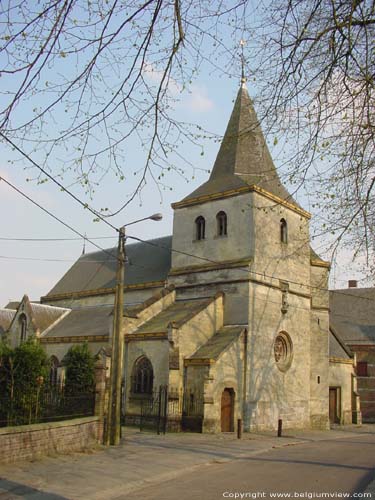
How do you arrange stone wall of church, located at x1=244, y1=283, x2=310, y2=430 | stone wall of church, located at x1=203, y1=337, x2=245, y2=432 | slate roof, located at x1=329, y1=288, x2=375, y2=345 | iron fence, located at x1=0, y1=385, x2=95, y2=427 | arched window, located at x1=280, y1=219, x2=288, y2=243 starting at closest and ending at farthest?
iron fence, located at x1=0, y1=385, x2=95, y2=427 < stone wall of church, located at x1=203, y1=337, x2=245, y2=432 < stone wall of church, located at x1=244, y1=283, x2=310, y2=430 < arched window, located at x1=280, y1=219, x2=288, y2=243 < slate roof, located at x1=329, y1=288, x2=375, y2=345

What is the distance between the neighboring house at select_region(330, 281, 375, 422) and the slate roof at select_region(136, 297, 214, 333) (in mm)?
15138

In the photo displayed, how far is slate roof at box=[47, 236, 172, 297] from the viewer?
3259cm

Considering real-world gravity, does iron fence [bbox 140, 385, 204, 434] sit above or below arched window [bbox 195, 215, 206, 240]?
below

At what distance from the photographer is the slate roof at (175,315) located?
25645mm

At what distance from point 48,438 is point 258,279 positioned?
14986 millimetres

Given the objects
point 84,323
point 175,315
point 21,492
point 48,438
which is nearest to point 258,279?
point 175,315

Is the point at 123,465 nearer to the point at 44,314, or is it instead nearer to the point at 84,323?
the point at 84,323

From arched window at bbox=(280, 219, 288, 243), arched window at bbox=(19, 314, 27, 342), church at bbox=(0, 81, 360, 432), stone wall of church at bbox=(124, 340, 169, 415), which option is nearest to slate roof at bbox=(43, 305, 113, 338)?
church at bbox=(0, 81, 360, 432)

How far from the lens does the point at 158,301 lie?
28516mm

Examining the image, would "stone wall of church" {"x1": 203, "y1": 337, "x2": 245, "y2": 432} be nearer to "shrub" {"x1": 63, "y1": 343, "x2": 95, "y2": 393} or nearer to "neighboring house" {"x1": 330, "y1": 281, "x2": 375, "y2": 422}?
"shrub" {"x1": 63, "y1": 343, "x2": 95, "y2": 393}

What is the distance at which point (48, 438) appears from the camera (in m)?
14.1

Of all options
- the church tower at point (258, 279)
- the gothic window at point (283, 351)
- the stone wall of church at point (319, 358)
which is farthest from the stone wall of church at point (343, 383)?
the gothic window at point (283, 351)

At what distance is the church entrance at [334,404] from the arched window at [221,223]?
12.8 m

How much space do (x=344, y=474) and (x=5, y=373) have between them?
8.90 m
